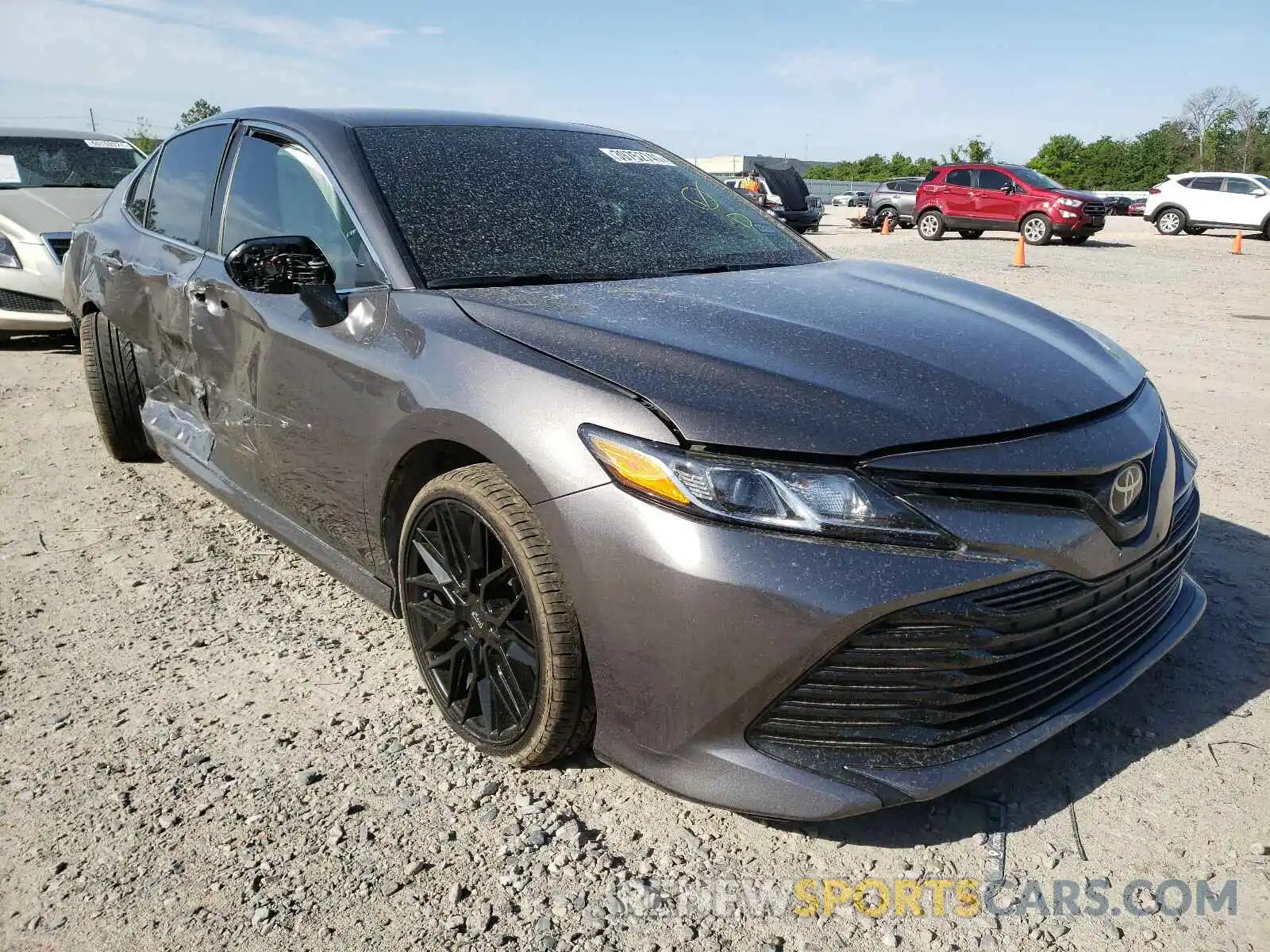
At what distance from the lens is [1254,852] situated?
2043mm

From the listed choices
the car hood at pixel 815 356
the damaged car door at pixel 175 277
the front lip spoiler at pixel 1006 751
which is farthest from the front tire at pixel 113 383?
the front lip spoiler at pixel 1006 751

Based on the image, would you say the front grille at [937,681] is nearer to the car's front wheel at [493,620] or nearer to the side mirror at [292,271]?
the car's front wheel at [493,620]

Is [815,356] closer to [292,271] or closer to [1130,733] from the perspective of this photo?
[1130,733]

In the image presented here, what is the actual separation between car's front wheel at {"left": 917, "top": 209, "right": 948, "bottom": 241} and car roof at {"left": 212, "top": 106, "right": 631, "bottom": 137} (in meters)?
20.6

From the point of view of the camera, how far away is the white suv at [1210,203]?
22766mm

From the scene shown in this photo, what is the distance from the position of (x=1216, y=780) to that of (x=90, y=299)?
466cm

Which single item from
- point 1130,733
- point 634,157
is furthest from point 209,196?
point 1130,733

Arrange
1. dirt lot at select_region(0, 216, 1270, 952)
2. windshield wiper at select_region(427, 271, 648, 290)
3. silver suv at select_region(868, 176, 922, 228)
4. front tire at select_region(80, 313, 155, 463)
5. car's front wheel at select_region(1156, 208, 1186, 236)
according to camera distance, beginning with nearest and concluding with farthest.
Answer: dirt lot at select_region(0, 216, 1270, 952)
windshield wiper at select_region(427, 271, 648, 290)
front tire at select_region(80, 313, 155, 463)
car's front wheel at select_region(1156, 208, 1186, 236)
silver suv at select_region(868, 176, 922, 228)

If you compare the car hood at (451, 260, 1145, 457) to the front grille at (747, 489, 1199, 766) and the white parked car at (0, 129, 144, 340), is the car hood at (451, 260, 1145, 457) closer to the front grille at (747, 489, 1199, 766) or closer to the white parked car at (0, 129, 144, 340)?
the front grille at (747, 489, 1199, 766)

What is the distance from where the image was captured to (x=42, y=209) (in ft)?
25.8

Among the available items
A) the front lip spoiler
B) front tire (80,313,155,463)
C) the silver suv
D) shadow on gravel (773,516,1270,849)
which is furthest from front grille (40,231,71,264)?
the silver suv

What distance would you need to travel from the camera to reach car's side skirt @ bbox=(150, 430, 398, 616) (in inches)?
108

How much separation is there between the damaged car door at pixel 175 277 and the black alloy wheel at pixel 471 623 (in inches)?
55.9

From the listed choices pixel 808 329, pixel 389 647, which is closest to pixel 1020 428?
pixel 808 329
